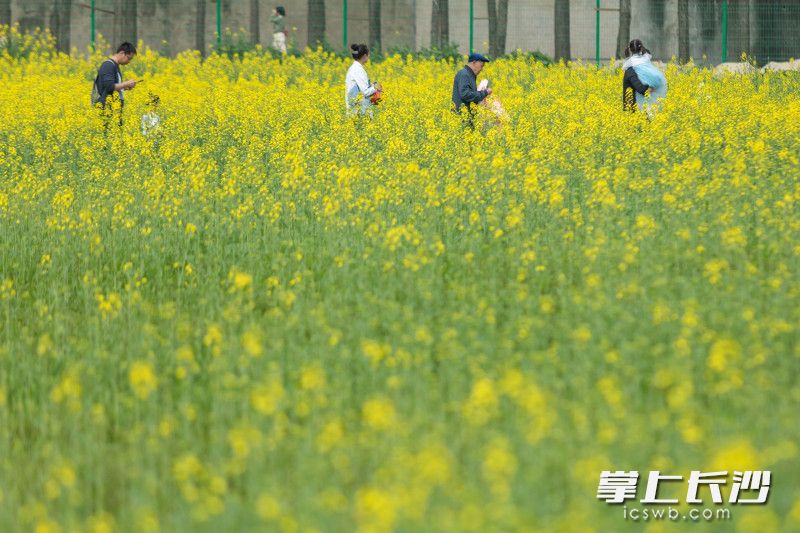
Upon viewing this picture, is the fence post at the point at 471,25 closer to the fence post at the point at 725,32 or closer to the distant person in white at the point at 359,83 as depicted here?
the fence post at the point at 725,32

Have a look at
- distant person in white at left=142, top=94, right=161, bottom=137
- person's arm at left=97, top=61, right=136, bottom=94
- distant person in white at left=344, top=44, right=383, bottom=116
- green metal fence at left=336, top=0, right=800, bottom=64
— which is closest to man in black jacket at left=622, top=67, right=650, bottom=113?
distant person in white at left=344, top=44, right=383, bottom=116

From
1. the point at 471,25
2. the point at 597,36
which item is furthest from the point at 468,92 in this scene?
the point at 471,25

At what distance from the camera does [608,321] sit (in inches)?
279

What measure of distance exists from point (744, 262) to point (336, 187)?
4317 millimetres

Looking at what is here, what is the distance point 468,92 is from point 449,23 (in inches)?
742

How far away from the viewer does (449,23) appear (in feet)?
106

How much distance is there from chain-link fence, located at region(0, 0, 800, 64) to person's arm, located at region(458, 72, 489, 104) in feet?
46.8

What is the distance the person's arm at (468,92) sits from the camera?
13.8 meters

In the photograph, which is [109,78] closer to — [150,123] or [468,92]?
[150,123]

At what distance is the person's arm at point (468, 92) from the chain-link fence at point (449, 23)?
46.8ft

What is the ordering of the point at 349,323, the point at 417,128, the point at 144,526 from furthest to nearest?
the point at 417,128 < the point at 349,323 < the point at 144,526

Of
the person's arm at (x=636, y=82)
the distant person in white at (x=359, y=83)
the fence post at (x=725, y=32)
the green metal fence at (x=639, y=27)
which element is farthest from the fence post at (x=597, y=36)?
the distant person in white at (x=359, y=83)

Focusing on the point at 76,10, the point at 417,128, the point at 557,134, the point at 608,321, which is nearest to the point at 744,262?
the point at 608,321

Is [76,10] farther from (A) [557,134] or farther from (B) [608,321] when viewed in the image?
(B) [608,321]
